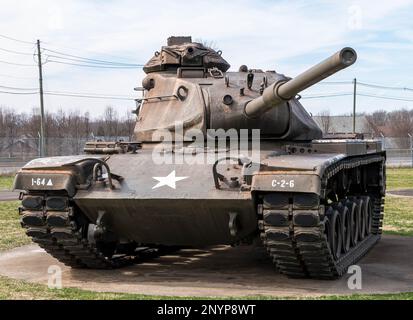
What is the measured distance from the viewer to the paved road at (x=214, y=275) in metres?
9.16

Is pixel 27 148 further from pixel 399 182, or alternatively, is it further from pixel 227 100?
pixel 227 100

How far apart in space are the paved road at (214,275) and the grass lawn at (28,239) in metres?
0.42

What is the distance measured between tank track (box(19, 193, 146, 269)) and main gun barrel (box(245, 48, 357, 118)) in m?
2.97

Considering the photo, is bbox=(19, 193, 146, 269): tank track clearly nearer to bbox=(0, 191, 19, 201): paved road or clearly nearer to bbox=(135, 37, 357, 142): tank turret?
bbox=(135, 37, 357, 142): tank turret

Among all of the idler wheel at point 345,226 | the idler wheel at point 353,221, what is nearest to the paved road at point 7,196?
the idler wheel at point 353,221

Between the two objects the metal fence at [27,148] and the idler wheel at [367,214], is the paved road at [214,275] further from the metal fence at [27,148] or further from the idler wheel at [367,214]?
the metal fence at [27,148]

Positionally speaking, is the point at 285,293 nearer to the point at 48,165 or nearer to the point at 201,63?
the point at 48,165

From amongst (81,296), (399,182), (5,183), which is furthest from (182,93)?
(399,182)

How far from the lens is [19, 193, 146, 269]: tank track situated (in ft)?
31.7

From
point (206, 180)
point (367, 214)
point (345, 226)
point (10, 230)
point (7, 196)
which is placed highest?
point (206, 180)

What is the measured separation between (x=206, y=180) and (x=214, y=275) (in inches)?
70.5

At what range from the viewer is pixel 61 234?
975 centimetres
